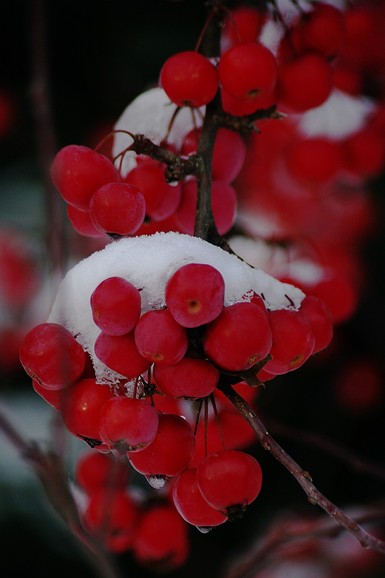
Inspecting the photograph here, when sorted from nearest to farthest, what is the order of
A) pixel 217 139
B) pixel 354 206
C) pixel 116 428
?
pixel 116 428, pixel 217 139, pixel 354 206

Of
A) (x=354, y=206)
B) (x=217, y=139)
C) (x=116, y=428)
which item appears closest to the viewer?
(x=116, y=428)

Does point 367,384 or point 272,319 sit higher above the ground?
point 272,319

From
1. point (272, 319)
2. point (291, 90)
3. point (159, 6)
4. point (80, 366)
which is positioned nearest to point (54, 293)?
point (80, 366)

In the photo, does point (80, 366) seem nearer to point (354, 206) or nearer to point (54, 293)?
point (54, 293)

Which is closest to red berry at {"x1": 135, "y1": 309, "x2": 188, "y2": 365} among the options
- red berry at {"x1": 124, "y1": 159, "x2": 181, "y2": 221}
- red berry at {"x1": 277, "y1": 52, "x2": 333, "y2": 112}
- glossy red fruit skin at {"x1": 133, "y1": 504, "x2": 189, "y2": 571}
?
red berry at {"x1": 124, "y1": 159, "x2": 181, "y2": 221}

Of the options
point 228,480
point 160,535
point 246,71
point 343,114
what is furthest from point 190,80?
point 160,535

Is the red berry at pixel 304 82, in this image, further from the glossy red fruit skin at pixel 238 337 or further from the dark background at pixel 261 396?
the dark background at pixel 261 396
